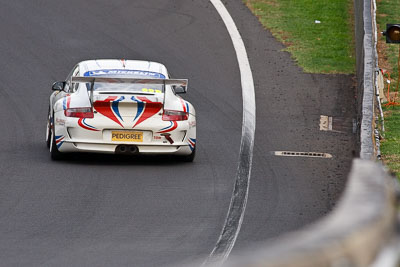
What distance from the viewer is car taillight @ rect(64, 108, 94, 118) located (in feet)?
47.7

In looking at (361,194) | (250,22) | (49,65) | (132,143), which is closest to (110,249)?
(132,143)

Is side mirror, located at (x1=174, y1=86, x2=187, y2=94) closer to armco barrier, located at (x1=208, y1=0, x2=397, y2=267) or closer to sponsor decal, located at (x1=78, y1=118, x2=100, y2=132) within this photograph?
sponsor decal, located at (x1=78, y1=118, x2=100, y2=132)

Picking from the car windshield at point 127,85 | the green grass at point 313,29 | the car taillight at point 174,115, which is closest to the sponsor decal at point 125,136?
the car taillight at point 174,115

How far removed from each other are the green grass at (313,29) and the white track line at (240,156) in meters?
0.94

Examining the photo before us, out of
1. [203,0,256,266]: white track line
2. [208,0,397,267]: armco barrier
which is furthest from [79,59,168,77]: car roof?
[208,0,397,267]: armco barrier

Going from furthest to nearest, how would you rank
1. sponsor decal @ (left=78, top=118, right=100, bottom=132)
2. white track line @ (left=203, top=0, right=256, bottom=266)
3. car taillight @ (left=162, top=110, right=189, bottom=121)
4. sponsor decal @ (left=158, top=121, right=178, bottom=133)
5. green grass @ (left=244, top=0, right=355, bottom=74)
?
1. green grass @ (left=244, top=0, right=355, bottom=74)
2. car taillight @ (left=162, top=110, right=189, bottom=121)
3. sponsor decal @ (left=158, top=121, right=178, bottom=133)
4. sponsor decal @ (left=78, top=118, right=100, bottom=132)
5. white track line @ (left=203, top=0, right=256, bottom=266)

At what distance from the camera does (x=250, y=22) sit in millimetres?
24594

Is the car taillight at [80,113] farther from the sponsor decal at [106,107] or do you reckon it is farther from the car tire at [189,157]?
the car tire at [189,157]

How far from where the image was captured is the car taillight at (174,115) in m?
14.7

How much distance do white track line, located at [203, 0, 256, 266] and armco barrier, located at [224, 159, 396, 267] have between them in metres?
5.92

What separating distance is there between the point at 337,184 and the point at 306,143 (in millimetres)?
2483

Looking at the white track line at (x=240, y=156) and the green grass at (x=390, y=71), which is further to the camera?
the green grass at (x=390, y=71)

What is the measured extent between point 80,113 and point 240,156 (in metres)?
2.48

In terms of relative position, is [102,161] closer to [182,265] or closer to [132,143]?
[132,143]
